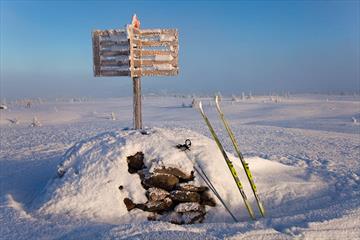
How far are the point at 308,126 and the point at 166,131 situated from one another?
1472 cm

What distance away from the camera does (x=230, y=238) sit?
4496 mm

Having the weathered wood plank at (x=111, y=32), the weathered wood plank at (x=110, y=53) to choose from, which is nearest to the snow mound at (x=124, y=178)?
the weathered wood plank at (x=110, y=53)

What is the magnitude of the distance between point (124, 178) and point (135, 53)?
3.19 metres

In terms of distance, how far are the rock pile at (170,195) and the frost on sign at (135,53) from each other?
2364 millimetres

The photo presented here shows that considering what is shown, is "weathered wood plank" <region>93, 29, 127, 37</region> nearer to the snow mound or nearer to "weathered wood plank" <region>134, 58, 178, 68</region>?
"weathered wood plank" <region>134, 58, 178, 68</region>

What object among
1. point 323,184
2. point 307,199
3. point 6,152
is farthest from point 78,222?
point 6,152

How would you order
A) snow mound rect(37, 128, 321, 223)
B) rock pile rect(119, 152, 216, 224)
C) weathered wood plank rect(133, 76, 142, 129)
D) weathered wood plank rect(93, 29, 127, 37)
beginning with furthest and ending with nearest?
weathered wood plank rect(133, 76, 142, 129)
weathered wood plank rect(93, 29, 127, 37)
rock pile rect(119, 152, 216, 224)
snow mound rect(37, 128, 321, 223)

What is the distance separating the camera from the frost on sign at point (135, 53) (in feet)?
28.5

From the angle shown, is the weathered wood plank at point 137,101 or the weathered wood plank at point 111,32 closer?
the weathered wood plank at point 111,32

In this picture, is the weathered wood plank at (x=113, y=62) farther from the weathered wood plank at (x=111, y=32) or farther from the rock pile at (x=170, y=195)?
the rock pile at (x=170, y=195)

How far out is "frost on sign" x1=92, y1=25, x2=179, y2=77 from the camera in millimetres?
8672

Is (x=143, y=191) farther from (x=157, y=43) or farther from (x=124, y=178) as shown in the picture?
(x=157, y=43)

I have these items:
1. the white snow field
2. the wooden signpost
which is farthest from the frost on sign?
the white snow field

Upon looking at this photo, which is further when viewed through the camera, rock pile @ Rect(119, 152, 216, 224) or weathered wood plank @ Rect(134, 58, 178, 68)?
weathered wood plank @ Rect(134, 58, 178, 68)
